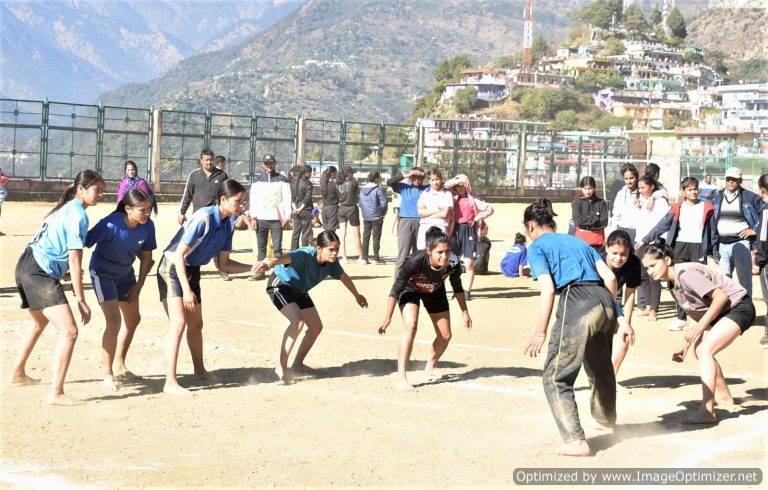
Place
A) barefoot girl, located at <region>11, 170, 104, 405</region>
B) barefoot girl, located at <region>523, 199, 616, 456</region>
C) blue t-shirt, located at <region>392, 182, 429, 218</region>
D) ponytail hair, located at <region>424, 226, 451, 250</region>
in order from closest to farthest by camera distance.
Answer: barefoot girl, located at <region>523, 199, 616, 456</region>
barefoot girl, located at <region>11, 170, 104, 405</region>
ponytail hair, located at <region>424, 226, 451, 250</region>
blue t-shirt, located at <region>392, 182, 429, 218</region>

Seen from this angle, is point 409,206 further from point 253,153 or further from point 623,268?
point 253,153

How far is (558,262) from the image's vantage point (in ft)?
24.0

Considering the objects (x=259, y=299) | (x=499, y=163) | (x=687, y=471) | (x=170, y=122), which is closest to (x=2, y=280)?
(x=259, y=299)

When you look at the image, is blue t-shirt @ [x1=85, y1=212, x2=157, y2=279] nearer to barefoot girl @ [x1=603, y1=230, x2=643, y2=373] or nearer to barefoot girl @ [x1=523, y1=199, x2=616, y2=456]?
barefoot girl @ [x1=523, y1=199, x2=616, y2=456]

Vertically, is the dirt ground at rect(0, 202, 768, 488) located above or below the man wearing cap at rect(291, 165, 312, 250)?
below

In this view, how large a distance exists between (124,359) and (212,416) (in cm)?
179

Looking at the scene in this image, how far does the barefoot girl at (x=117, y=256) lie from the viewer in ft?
28.7

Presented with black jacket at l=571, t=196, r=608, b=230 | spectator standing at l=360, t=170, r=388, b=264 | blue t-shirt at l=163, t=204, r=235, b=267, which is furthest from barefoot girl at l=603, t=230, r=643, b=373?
→ spectator standing at l=360, t=170, r=388, b=264

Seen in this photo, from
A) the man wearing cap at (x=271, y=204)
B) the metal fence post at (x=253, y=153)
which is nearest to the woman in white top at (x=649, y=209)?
the man wearing cap at (x=271, y=204)

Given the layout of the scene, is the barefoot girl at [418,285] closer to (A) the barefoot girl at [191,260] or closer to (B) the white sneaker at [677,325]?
(A) the barefoot girl at [191,260]

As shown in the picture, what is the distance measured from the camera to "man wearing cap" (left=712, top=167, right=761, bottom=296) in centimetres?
1318

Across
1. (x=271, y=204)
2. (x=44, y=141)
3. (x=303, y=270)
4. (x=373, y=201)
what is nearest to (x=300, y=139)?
(x=44, y=141)

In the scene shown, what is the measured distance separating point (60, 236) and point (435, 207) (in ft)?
Answer: 19.7

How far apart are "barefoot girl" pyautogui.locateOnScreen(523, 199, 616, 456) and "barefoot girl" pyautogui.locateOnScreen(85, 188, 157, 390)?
320 centimetres
